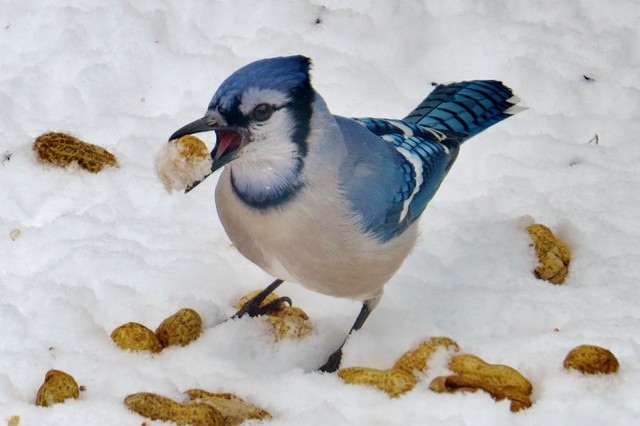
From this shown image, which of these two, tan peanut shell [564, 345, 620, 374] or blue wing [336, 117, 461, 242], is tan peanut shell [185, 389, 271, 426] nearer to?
blue wing [336, 117, 461, 242]

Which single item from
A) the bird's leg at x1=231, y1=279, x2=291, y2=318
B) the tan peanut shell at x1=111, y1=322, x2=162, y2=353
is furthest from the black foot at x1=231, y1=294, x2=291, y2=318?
the tan peanut shell at x1=111, y1=322, x2=162, y2=353

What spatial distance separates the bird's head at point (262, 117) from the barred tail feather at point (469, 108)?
0.66 metres

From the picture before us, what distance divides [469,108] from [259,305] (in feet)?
2.38

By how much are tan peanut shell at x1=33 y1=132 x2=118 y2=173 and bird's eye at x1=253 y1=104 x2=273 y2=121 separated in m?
1.02

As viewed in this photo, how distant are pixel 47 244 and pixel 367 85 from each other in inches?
45.0

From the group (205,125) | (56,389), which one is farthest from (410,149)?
(56,389)

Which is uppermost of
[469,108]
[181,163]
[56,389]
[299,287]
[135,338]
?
[469,108]

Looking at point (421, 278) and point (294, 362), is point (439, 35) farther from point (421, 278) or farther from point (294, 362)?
point (294, 362)

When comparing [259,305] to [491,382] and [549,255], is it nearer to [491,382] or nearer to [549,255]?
[491,382]

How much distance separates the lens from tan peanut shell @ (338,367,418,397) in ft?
7.20

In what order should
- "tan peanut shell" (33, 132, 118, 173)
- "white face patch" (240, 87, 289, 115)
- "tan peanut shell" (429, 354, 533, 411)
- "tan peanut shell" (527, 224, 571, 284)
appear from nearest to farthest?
"white face patch" (240, 87, 289, 115), "tan peanut shell" (429, 354, 533, 411), "tan peanut shell" (527, 224, 571, 284), "tan peanut shell" (33, 132, 118, 173)

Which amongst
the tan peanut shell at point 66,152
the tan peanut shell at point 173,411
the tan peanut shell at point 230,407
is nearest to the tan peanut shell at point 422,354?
the tan peanut shell at point 230,407

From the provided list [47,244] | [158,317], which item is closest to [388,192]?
[158,317]

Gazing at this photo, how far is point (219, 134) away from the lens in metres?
2.10
